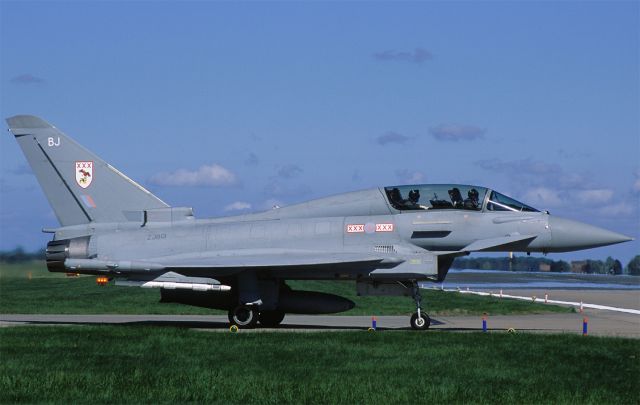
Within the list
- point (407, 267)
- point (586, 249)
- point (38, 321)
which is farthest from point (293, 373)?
point (38, 321)

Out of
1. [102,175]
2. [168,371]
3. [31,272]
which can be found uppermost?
[102,175]

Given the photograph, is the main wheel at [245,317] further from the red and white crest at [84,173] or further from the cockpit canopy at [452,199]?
the red and white crest at [84,173]

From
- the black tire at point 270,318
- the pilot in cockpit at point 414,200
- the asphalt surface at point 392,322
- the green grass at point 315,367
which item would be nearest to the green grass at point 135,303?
the asphalt surface at point 392,322

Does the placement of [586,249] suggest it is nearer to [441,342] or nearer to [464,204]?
[464,204]

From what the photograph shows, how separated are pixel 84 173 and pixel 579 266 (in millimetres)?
94218

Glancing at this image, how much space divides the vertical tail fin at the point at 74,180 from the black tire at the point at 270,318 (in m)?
3.91

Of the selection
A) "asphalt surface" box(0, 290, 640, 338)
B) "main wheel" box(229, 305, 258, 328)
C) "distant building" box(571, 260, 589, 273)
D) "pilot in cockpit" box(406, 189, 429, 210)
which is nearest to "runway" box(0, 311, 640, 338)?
"asphalt surface" box(0, 290, 640, 338)

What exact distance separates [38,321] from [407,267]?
35.9ft

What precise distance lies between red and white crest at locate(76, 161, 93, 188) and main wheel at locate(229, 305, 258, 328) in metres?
5.59

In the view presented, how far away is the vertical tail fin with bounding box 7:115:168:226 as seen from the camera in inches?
980

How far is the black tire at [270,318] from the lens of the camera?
79.5 feet

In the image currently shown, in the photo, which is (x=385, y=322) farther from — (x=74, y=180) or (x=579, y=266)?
(x=579, y=266)

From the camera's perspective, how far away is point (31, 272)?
2884 centimetres

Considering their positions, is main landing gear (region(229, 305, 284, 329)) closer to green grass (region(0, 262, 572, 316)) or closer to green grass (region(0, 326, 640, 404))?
green grass (region(0, 326, 640, 404))
